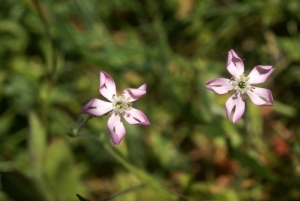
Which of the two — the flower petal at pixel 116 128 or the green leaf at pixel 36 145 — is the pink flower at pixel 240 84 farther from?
the green leaf at pixel 36 145

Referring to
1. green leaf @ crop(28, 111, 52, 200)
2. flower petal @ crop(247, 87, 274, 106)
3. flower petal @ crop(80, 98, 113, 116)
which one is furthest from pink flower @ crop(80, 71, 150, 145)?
green leaf @ crop(28, 111, 52, 200)

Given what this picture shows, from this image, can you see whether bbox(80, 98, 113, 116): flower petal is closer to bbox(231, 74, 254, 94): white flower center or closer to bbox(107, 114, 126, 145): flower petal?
bbox(107, 114, 126, 145): flower petal

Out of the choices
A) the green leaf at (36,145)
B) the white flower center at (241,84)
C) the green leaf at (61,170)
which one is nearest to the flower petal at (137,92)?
the white flower center at (241,84)

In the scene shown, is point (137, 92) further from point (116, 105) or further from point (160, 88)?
point (160, 88)

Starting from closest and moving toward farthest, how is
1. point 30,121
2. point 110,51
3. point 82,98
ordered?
point 30,121 → point 110,51 → point 82,98

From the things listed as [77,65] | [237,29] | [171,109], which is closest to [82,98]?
[77,65]

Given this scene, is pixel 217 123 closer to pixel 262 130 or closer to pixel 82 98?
pixel 262 130
